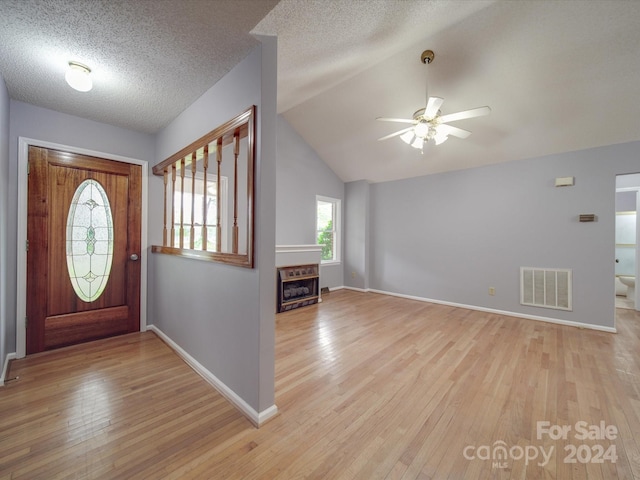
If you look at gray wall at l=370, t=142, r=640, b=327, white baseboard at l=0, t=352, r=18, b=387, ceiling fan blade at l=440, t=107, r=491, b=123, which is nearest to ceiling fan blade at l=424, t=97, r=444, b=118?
ceiling fan blade at l=440, t=107, r=491, b=123

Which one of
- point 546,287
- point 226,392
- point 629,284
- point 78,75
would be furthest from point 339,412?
point 629,284

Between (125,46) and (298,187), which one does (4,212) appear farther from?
(298,187)

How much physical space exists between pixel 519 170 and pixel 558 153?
1.57 ft

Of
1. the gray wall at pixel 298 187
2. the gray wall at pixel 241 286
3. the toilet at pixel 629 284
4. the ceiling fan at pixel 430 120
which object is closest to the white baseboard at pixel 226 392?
the gray wall at pixel 241 286

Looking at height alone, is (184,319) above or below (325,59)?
below

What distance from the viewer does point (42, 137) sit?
2.52m

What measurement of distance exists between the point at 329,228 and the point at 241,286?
14.2 feet

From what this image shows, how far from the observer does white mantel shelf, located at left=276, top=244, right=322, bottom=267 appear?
4285 millimetres

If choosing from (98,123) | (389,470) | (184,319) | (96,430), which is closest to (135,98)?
(98,123)

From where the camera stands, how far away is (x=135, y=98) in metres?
2.34

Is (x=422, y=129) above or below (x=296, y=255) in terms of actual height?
above

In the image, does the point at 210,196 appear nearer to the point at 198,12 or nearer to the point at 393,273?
the point at 198,12

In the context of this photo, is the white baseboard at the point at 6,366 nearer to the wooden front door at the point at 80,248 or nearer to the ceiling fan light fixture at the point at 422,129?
the wooden front door at the point at 80,248

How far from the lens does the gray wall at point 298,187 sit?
4.81 metres
